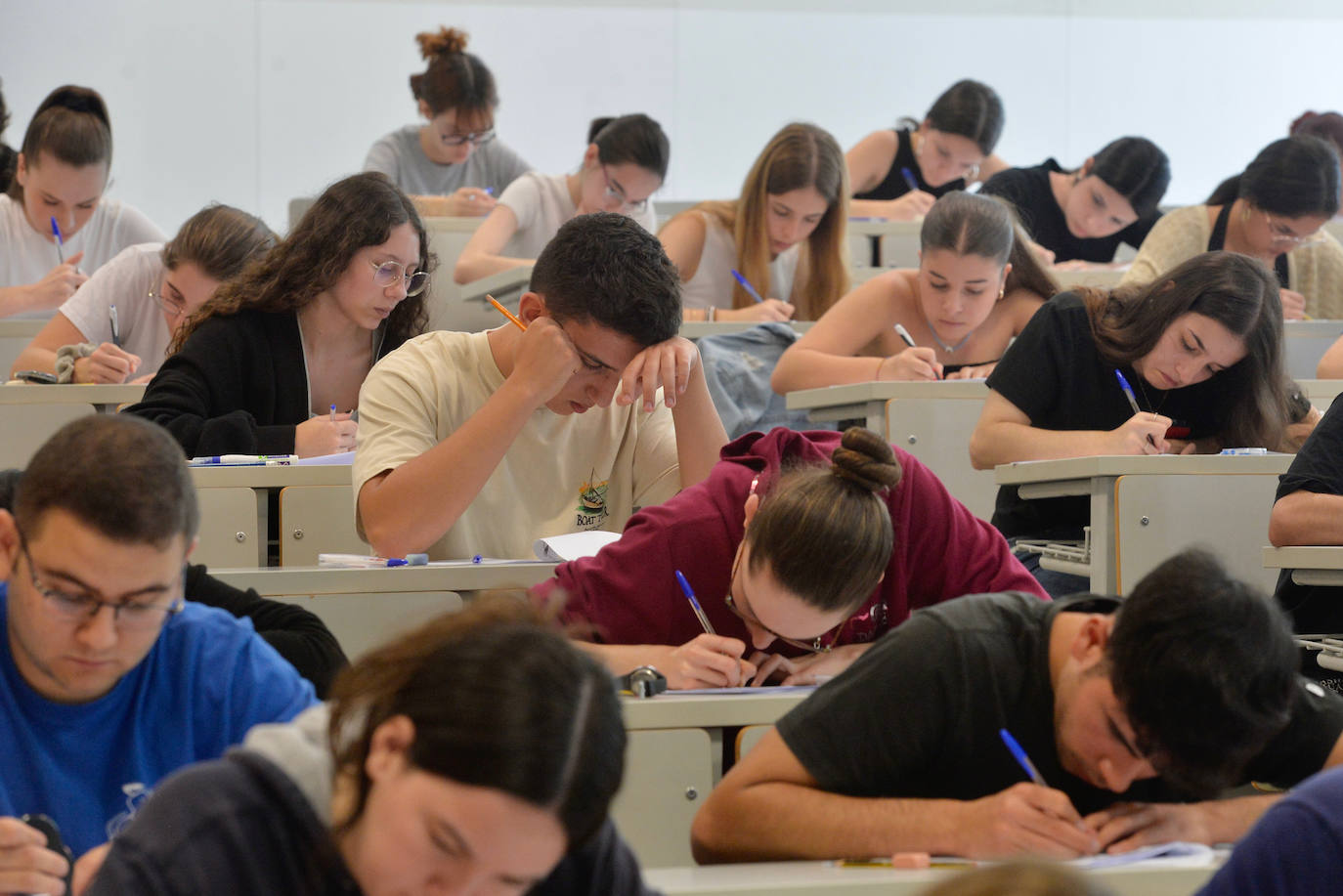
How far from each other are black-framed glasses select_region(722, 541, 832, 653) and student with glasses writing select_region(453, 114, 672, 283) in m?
2.34

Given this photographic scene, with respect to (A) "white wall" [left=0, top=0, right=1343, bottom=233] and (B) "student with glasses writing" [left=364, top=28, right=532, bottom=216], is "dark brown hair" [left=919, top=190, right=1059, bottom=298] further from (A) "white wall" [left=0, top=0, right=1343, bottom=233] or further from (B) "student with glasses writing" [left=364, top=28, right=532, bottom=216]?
(A) "white wall" [left=0, top=0, right=1343, bottom=233]

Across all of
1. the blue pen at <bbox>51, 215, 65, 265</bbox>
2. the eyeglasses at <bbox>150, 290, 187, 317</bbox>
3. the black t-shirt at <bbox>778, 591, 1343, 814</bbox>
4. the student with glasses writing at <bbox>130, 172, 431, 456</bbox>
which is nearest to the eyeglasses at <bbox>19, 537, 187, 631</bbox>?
the black t-shirt at <bbox>778, 591, 1343, 814</bbox>

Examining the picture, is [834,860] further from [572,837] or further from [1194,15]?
[1194,15]

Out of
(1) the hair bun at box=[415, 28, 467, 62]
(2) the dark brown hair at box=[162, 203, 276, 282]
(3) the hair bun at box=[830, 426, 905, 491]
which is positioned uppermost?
(1) the hair bun at box=[415, 28, 467, 62]

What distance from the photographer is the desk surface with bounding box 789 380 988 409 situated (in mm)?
2912

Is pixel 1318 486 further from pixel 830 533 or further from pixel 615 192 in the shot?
pixel 615 192

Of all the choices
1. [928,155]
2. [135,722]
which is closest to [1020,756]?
[135,722]

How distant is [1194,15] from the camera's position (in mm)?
7609

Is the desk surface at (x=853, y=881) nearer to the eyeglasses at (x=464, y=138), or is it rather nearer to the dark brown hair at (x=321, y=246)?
the dark brown hair at (x=321, y=246)

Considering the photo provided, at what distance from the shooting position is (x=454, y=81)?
4875 mm

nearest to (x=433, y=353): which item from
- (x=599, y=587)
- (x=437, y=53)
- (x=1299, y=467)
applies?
(x=599, y=587)

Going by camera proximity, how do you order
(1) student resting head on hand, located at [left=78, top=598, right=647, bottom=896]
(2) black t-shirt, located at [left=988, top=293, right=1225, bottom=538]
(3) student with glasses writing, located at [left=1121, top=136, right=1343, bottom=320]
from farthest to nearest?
(3) student with glasses writing, located at [left=1121, top=136, right=1343, bottom=320]
(2) black t-shirt, located at [left=988, top=293, right=1225, bottom=538]
(1) student resting head on hand, located at [left=78, top=598, right=647, bottom=896]

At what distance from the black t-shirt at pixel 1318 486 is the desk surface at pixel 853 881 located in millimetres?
1205

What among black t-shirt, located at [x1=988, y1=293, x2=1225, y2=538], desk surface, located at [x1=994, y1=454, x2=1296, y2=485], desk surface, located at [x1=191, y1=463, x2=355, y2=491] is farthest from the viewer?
black t-shirt, located at [x1=988, y1=293, x2=1225, y2=538]
